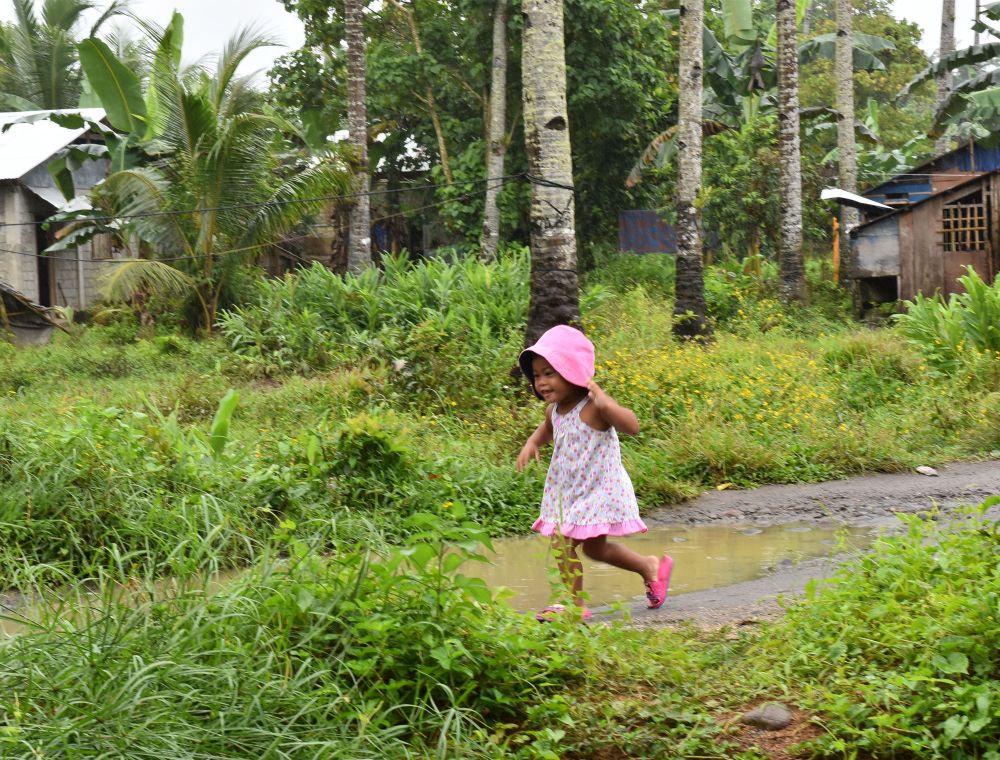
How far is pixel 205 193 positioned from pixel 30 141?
8938mm

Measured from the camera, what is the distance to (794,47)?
17922 mm

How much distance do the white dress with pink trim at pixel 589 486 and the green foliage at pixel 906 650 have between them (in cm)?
118

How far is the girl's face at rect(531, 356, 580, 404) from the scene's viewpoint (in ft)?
17.1

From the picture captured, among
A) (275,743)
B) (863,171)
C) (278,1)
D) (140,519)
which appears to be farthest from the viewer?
(863,171)

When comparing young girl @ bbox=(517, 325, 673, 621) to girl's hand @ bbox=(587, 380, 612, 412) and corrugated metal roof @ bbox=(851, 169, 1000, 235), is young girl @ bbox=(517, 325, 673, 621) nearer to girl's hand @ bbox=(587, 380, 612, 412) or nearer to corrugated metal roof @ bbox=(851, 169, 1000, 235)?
girl's hand @ bbox=(587, 380, 612, 412)

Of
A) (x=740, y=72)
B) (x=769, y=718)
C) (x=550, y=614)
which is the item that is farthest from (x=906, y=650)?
(x=740, y=72)

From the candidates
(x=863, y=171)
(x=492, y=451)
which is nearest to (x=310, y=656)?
(x=492, y=451)

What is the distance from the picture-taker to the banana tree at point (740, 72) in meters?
21.9

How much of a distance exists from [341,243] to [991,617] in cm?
2398

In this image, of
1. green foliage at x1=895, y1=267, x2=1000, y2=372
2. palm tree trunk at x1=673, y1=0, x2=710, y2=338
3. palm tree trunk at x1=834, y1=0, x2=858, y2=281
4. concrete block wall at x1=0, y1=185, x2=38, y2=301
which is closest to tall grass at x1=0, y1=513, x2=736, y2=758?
green foliage at x1=895, y1=267, x2=1000, y2=372

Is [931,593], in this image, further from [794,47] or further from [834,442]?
[794,47]

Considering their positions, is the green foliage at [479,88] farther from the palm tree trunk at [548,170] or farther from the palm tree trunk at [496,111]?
the palm tree trunk at [548,170]

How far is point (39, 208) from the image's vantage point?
23078mm

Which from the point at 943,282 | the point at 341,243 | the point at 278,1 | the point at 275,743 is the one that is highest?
the point at 278,1
